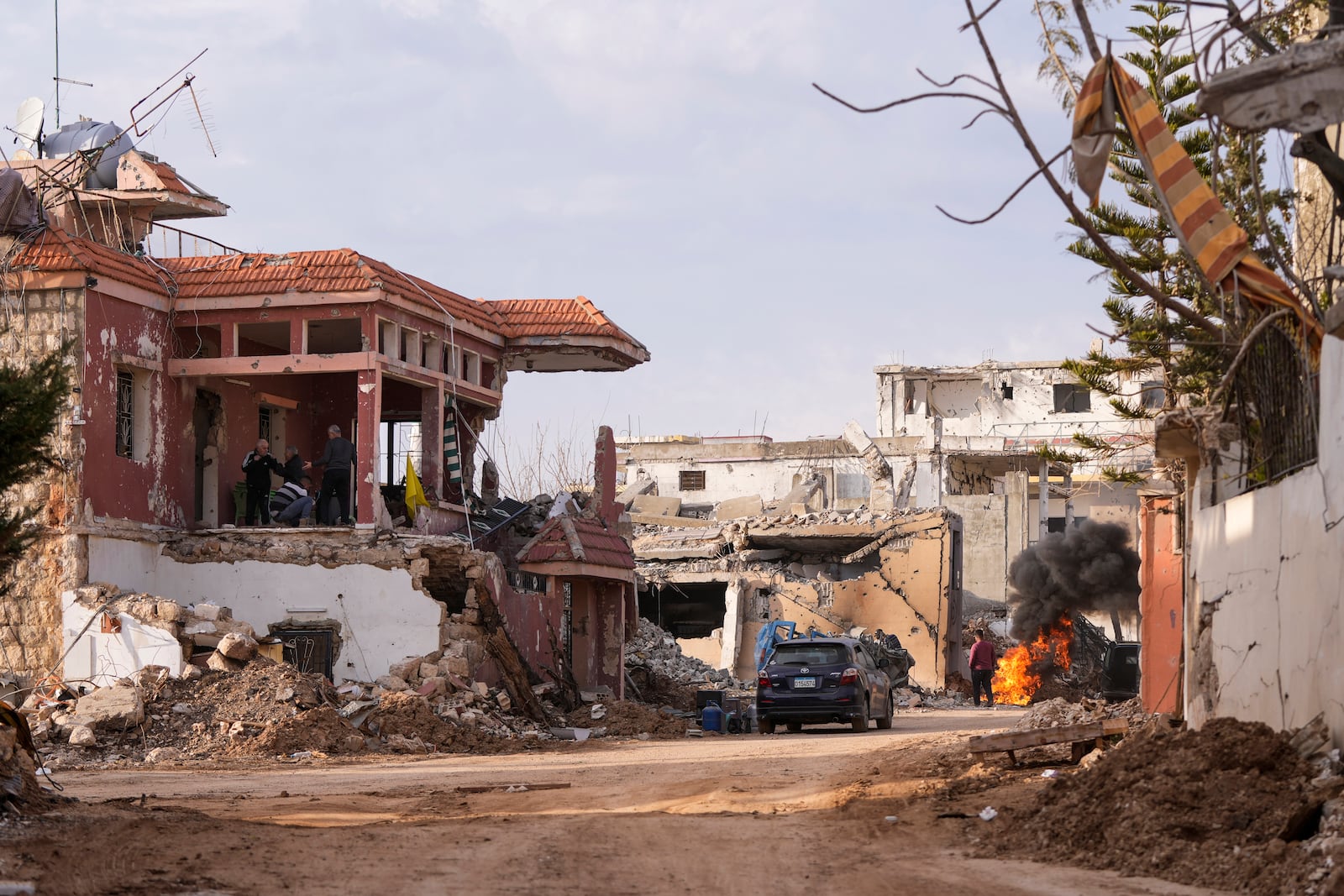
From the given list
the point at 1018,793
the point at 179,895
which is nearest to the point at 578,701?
the point at 1018,793

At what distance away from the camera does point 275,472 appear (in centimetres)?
2698

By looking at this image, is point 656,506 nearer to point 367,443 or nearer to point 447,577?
point 447,577

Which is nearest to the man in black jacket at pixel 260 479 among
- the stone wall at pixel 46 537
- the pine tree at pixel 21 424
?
the stone wall at pixel 46 537

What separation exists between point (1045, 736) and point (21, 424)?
884 centimetres

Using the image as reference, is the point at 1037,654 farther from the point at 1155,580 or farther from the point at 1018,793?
the point at 1018,793

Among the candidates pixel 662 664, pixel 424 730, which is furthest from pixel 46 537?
pixel 662 664

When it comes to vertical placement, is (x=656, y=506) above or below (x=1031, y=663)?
above

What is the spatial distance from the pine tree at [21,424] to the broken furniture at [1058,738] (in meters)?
8.31

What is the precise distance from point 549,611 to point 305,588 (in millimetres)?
4609

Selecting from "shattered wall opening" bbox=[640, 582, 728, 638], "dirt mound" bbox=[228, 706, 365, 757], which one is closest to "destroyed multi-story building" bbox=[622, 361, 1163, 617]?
"shattered wall opening" bbox=[640, 582, 728, 638]

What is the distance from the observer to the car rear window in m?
25.0

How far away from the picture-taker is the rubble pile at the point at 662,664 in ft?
105

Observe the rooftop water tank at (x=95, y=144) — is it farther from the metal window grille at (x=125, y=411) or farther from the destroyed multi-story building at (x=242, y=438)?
the metal window grille at (x=125, y=411)

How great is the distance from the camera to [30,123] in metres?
30.5
